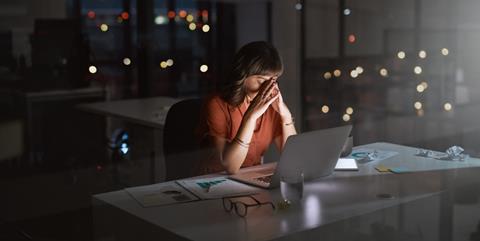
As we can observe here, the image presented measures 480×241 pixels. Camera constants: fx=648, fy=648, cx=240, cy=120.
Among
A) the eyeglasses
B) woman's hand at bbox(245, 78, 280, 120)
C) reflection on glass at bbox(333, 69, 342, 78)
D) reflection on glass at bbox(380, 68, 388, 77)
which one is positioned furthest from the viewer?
reflection on glass at bbox(333, 69, 342, 78)

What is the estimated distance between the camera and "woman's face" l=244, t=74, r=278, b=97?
2576 millimetres

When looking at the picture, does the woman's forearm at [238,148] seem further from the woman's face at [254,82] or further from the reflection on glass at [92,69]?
the reflection on glass at [92,69]

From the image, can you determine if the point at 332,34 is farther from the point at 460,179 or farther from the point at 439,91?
the point at 460,179

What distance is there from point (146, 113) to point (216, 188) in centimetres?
184

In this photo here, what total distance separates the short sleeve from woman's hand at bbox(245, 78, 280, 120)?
14cm

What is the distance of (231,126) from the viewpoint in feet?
8.50

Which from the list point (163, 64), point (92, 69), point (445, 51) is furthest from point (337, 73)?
point (92, 69)

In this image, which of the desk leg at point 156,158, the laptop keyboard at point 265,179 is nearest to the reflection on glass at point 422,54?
the desk leg at point 156,158

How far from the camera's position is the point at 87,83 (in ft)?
16.2

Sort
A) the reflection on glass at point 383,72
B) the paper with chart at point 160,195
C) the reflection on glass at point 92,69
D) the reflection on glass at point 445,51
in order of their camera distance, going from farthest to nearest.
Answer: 1. the reflection on glass at point 383,72
2. the reflection on glass at point 445,51
3. the reflection on glass at point 92,69
4. the paper with chart at point 160,195

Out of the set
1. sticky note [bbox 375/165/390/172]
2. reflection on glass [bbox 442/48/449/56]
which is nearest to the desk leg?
sticky note [bbox 375/165/390/172]

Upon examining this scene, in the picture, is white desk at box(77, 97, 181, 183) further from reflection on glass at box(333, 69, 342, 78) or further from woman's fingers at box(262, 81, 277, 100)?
reflection on glass at box(333, 69, 342, 78)

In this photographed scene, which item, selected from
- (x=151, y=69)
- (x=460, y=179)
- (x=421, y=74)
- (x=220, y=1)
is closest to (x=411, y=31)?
(x=421, y=74)

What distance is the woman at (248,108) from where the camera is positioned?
2.47 metres
